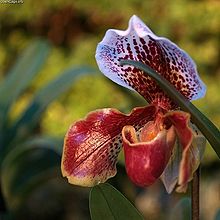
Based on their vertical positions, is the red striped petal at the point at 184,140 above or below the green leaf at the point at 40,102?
above

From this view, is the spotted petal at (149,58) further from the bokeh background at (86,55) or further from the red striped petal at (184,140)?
the bokeh background at (86,55)

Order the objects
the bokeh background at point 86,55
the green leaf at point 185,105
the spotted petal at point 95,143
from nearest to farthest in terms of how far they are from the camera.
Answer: the green leaf at point 185,105
the spotted petal at point 95,143
the bokeh background at point 86,55

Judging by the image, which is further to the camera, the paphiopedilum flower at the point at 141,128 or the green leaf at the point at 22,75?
the green leaf at the point at 22,75

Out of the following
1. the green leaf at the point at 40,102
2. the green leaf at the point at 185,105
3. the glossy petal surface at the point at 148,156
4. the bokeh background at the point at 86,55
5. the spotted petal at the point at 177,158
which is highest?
the green leaf at the point at 185,105

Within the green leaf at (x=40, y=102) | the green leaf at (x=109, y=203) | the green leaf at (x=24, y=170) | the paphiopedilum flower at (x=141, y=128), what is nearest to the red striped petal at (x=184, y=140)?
the paphiopedilum flower at (x=141, y=128)

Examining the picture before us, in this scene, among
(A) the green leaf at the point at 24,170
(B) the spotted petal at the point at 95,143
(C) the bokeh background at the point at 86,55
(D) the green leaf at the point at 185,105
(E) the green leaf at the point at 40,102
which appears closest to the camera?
(D) the green leaf at the point at 185,105

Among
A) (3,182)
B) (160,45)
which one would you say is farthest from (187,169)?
(3,182)

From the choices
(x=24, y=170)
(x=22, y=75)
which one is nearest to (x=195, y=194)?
(x=24, y=170)
